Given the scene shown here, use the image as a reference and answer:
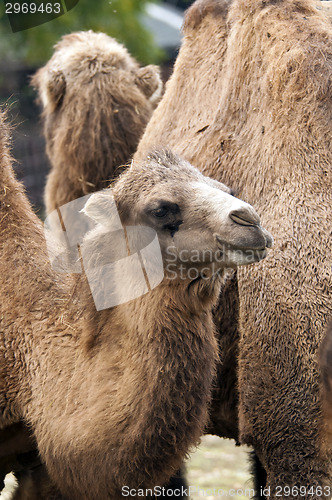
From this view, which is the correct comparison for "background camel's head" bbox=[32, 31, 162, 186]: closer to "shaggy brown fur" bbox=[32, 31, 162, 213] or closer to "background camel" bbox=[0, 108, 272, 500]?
"shaggy brown fur" bbox=[32, 31, 162, 213]

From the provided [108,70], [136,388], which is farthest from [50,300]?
[108,70]

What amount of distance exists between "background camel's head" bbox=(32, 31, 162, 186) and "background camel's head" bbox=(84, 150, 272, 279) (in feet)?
8.58

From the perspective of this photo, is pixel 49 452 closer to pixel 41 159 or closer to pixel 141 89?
pixel 141 89

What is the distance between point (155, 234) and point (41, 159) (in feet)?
24.7

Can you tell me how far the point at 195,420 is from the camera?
2885 mm

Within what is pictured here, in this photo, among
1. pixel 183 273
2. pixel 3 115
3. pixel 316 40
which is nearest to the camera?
pixel 183 273

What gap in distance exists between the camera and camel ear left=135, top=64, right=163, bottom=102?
238 inches

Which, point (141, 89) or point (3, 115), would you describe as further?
point (141, 89)

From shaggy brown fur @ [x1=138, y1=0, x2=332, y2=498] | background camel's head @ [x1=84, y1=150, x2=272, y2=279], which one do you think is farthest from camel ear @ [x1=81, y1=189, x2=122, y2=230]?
shaggy brown fur @ [x1=138, y1=0, x2=332, y2=498]

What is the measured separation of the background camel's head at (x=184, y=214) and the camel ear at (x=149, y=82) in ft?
10.0

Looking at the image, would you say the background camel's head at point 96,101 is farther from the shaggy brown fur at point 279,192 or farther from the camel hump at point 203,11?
the shaggy brown fur at point 279,192

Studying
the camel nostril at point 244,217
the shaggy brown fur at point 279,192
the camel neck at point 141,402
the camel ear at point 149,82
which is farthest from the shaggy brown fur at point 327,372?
the camel ear at point 149,82

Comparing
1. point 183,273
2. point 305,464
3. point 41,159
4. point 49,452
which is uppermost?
point 183,273

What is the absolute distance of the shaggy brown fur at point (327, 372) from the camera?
282 cm
